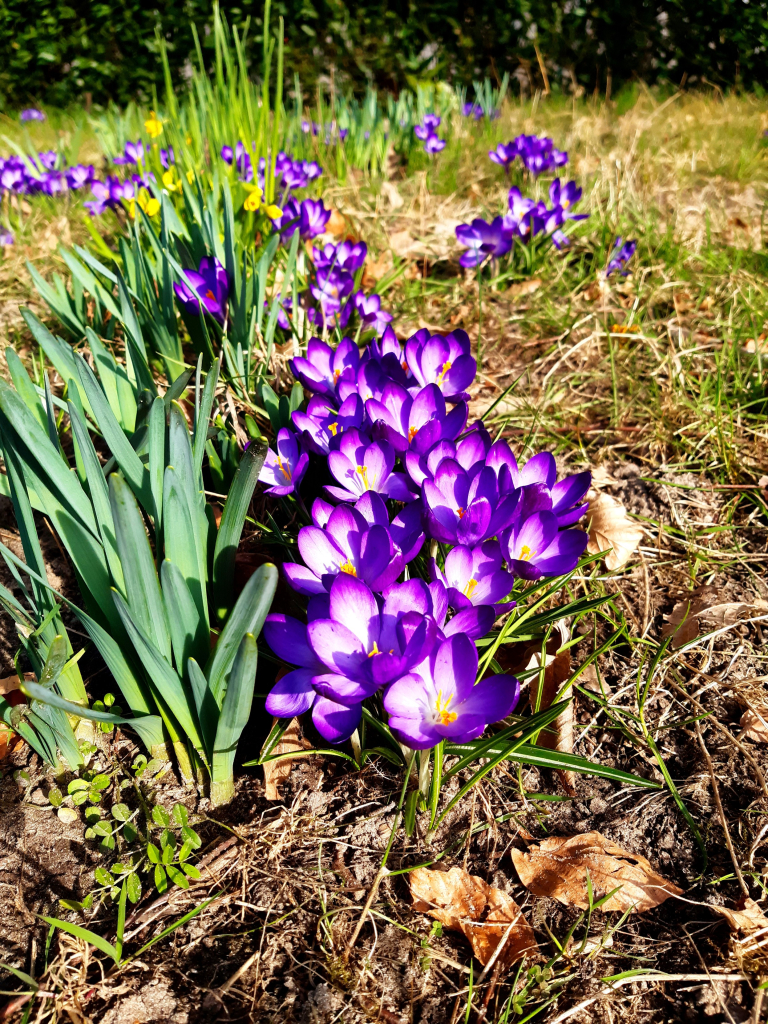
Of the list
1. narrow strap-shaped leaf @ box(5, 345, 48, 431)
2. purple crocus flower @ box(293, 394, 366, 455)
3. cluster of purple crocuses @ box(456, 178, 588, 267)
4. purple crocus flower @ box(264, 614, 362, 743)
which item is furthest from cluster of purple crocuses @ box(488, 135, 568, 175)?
purple crocus flower @ box(264, 614, 362, 743)

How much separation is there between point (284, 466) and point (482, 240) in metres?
1.56

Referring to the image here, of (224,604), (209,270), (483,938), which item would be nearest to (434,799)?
(483,938)

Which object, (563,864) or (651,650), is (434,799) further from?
(651,650)

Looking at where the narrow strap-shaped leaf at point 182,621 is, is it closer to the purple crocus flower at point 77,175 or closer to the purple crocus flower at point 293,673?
the purple crocus flower at point 293,673

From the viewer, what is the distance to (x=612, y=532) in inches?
67.1

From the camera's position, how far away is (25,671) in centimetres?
144

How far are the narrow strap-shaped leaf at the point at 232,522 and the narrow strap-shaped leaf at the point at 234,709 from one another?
202 mm

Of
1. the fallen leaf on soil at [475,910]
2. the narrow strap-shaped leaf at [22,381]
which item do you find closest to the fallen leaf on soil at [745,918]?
the fallen leaf on soil at [475,910]

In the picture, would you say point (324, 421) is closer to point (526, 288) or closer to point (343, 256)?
point (343, 256)

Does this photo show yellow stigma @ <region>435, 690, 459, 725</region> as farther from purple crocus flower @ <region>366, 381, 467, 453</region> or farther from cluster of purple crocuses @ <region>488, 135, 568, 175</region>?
cluster of purple crocuses @ <region>488, 135, 568, 175</region>

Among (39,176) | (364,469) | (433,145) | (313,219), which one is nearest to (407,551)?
(364,469)

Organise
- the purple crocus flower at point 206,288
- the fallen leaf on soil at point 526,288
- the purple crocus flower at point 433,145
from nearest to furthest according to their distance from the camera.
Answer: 1. the purple crocus flower at point 206,288
2. the fallen leaf on soil at point 526,288
3. the purple crocus flower at point 433,145

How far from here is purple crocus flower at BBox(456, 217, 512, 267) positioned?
251 centimetres

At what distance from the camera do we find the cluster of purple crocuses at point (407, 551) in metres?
0.97
